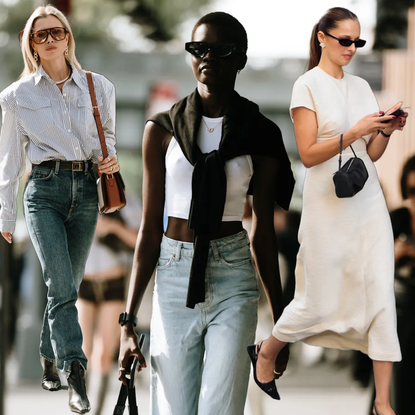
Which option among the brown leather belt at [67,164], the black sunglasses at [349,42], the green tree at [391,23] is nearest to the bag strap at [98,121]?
the brown leather belt at [67,164]

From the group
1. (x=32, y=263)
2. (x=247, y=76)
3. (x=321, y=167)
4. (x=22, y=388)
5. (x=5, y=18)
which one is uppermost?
(x=5, y=18)

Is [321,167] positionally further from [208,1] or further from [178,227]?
[208,1]

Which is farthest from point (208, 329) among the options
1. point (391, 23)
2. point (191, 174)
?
point (391, 23)

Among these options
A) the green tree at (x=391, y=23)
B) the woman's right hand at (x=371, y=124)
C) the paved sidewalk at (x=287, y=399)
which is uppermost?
the green tree at (x=391, y=23)

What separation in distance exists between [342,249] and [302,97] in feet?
2.13

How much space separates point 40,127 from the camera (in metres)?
3.66

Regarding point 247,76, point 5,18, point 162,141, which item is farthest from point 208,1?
point 162,141

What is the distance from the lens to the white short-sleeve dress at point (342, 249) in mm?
3596

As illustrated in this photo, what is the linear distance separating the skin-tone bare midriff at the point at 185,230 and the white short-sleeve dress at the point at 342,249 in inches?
13.6

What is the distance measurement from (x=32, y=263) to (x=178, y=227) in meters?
8.23

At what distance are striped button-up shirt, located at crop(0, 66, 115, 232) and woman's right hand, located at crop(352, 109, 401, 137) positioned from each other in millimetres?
1118

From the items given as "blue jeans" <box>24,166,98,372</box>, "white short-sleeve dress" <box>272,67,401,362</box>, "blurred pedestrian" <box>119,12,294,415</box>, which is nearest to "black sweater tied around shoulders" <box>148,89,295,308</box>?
"blurred pedestrian" <box>119,12,294,415</box>

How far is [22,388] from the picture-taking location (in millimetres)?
11711

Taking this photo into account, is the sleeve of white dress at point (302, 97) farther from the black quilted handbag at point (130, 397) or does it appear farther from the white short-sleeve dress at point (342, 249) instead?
the black quilted handbag at point (130, 397)
